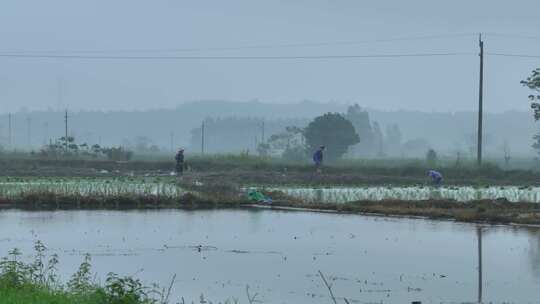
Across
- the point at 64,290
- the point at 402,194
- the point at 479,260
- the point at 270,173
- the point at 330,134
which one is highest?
the point at 330,134

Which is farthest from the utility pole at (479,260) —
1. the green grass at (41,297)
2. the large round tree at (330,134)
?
the large round tree at (330,134)

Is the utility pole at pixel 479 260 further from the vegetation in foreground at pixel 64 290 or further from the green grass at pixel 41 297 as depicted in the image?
the green grass at pixel 41 297

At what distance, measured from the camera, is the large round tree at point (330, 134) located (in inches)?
2351

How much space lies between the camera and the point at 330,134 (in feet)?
196

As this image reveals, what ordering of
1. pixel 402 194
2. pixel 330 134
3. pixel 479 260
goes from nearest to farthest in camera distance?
pixel 479 260
pixel 402 194
pixel 330 134

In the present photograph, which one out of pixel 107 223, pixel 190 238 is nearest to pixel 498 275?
pixel 190 238

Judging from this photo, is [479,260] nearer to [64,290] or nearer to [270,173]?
[64,290]

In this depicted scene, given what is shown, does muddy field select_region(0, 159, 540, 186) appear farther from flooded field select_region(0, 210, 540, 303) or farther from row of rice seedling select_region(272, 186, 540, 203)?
flooded field select_region(0, 210, 540, 303)

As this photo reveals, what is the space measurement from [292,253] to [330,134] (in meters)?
45.9

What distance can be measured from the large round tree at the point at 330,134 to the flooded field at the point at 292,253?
38.9m

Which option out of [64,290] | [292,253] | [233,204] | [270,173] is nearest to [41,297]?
[64,290]

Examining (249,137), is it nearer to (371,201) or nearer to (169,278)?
(371,201)

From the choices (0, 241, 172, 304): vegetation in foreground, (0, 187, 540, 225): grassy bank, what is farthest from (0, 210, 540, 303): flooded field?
(0, 241, 172, 304): vegetation in foreground

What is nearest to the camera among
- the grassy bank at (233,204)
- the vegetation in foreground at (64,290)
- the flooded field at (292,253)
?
the vegetation in foreground at (64,290)
